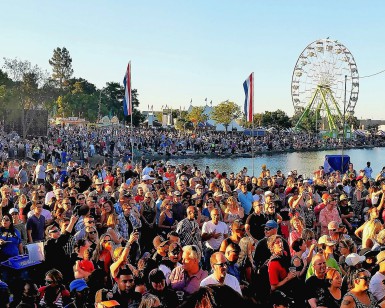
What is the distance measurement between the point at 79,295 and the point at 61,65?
94832mm

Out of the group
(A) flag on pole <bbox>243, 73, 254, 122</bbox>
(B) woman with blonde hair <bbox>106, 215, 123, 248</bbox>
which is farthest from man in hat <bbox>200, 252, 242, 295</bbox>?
(A) flag on pole <bbox>243, 73, 254, 122</bbox>

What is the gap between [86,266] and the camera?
5.16 metres

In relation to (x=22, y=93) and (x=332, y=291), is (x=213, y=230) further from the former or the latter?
(x=22, y=93)

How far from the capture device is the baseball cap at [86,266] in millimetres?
5133

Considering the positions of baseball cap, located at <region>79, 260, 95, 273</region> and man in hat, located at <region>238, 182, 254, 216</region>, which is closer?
baseball cap, located at <region>79, 260, 95, 273</region>

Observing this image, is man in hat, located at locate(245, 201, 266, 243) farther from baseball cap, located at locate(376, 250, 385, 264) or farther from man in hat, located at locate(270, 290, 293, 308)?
man in hat, located at locate(270, 290, 293, 308)

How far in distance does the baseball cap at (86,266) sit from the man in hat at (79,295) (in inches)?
28.9

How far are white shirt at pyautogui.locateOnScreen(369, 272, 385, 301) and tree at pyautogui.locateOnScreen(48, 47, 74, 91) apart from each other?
9298 cm

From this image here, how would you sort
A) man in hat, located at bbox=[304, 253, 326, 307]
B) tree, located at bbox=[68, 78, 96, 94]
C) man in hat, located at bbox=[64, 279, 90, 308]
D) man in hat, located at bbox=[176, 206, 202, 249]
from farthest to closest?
tree, located at bbox=[68, 78, 96, 94]
man in hat, located at bbox=[176, 206, 202, 249]
man in hat, located at bbox=[304, 253, 326, 307]
man in hat, located at bbox=[64, 279, 90, 308]

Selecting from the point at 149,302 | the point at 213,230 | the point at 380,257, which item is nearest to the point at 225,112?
the point at 213,230

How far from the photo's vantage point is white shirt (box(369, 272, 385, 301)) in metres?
4.82

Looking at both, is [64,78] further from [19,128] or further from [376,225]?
[376,225]

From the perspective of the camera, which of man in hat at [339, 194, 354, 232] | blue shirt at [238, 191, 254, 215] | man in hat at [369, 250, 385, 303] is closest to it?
man in hat at [369, 250, 385, 303]

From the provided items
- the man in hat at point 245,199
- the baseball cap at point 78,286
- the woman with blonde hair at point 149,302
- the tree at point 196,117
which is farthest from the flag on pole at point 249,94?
the tree at point 196,117
